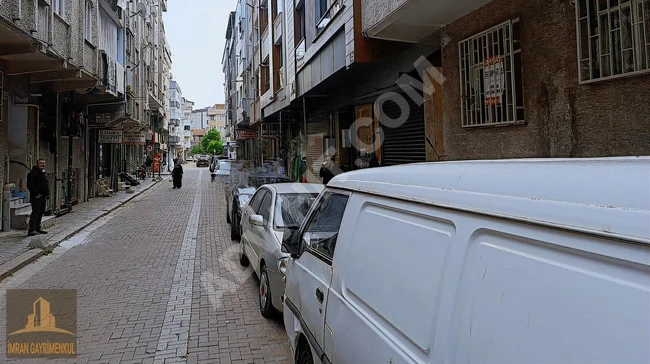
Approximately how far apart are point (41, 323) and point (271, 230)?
2.90 metres

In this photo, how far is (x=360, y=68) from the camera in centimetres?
1116

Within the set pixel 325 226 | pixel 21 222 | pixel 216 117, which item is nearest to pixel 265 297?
pixel 325 226

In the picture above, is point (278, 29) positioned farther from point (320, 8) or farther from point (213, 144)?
point (213, 144)

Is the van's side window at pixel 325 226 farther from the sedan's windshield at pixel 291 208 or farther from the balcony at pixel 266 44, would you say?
the balcony at pixel 266 44

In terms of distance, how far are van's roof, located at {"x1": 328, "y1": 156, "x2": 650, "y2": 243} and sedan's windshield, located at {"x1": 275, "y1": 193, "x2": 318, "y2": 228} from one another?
13.8ft

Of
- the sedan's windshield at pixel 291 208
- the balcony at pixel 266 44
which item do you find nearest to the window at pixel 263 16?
the balcony at pixel 266 44

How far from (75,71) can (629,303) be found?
47.1 feet

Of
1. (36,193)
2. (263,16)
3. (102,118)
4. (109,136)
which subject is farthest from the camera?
(263,16)

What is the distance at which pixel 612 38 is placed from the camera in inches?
186

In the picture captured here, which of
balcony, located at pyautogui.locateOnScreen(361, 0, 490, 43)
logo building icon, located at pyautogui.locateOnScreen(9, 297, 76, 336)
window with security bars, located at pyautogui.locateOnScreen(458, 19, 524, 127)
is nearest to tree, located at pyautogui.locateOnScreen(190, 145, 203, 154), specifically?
balcony, located at pyautogui.locateOnScreen(361, 0, 490, 43)

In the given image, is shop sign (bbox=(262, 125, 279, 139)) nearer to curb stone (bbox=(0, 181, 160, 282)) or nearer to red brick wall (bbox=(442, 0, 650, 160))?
curb stone (bbox=(0, 181, 160, 282))

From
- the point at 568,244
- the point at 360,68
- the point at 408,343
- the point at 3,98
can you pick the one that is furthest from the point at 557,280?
the point at 3,98

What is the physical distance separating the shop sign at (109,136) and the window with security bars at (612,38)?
18011mm

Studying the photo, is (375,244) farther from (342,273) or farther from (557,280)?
(557,280)
